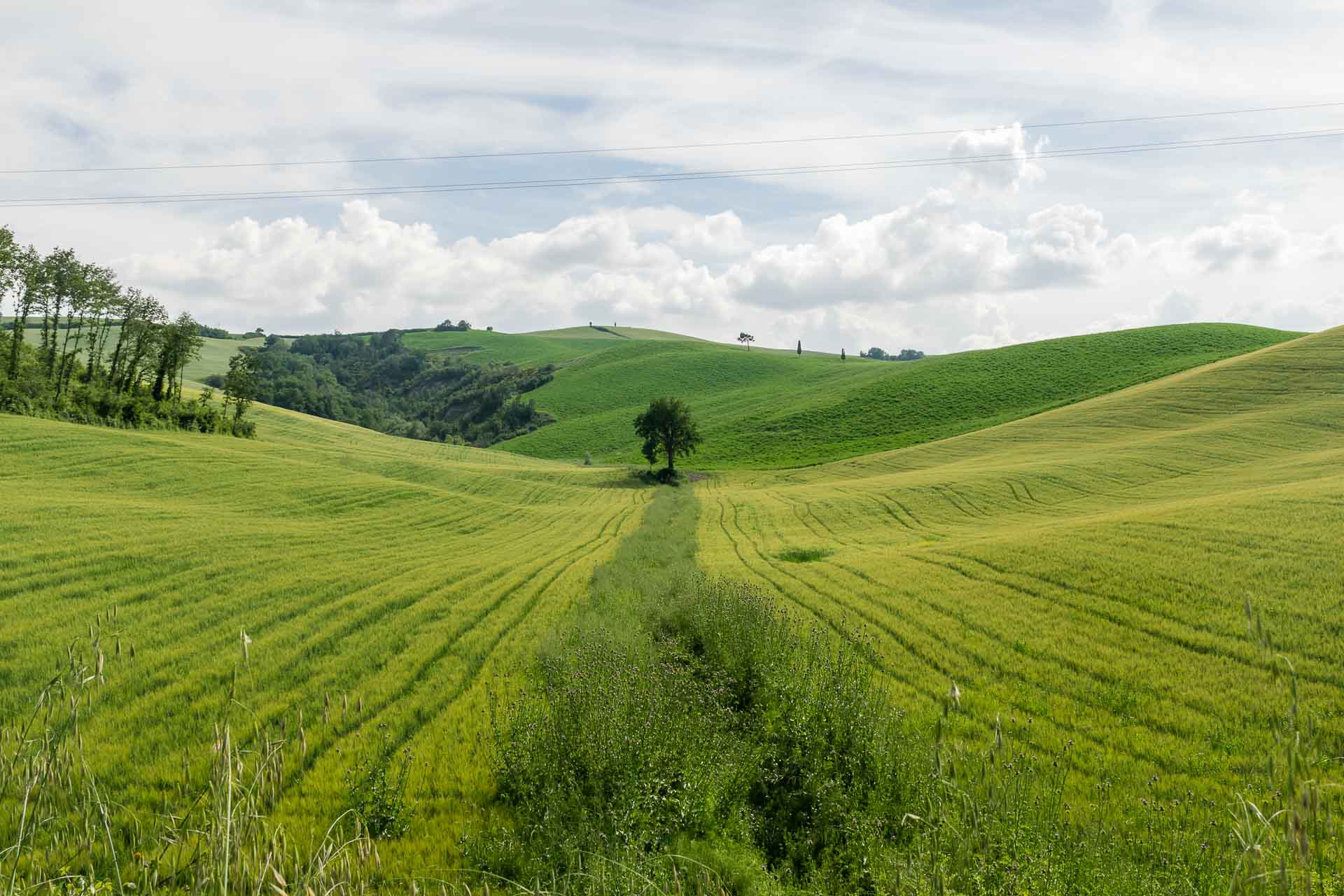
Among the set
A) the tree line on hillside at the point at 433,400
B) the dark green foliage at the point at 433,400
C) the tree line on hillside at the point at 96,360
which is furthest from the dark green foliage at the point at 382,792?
the dark green foliage at the point at 433,400

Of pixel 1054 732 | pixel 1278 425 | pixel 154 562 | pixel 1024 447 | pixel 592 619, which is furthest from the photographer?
pixel 1024 447

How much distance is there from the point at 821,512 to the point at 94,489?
38.3 m

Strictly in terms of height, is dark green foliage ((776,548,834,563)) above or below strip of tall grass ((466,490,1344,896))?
below

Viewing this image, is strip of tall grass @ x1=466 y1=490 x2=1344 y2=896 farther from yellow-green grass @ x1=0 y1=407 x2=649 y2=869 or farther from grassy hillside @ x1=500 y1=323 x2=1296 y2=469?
grassy hillside @ x1=500 y1=323 x2=1296 y2=469

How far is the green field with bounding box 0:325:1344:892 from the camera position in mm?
8609

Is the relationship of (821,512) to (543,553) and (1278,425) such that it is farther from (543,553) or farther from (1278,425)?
(1278,425)

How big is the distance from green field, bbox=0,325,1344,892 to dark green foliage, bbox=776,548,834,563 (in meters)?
0.31

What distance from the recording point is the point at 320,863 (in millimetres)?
3061

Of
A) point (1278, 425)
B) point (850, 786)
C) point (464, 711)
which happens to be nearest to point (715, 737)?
point (850, 786)

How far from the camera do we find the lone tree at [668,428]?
7238 centimetres

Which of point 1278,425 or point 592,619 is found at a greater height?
point 1278,425

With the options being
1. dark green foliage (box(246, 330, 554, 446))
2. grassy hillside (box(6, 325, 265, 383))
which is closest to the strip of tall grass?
dark green foliage (box(246, 330, 554, 446))

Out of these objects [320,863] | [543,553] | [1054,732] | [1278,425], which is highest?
[1278,425]

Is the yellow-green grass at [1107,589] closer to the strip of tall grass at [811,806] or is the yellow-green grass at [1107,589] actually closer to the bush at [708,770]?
the strip of tall grass at [811,806]
